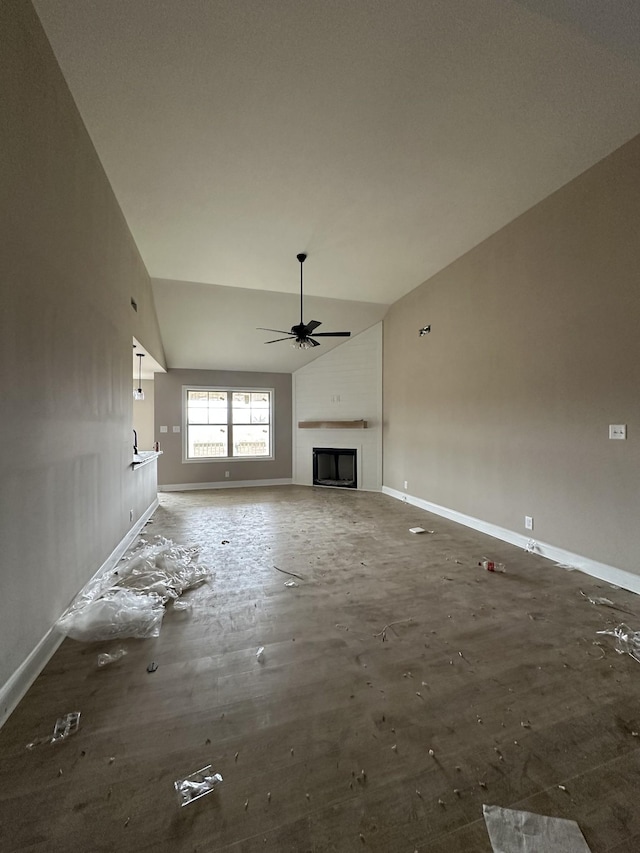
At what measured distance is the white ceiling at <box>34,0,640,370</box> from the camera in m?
1.83

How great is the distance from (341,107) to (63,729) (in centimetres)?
374

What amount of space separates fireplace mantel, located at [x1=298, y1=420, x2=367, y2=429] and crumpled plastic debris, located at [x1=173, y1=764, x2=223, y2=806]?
588 centimetres

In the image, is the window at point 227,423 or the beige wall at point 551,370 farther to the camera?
the window at point 227,423

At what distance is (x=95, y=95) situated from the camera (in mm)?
2225

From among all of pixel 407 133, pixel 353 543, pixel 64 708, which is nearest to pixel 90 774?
pixel 64 708

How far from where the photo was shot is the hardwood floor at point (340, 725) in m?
1.12

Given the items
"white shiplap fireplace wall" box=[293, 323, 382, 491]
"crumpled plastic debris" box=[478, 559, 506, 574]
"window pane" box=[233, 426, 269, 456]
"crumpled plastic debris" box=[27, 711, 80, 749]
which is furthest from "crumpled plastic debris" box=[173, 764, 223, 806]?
"window pane" box=[233, 426, 269, 456]

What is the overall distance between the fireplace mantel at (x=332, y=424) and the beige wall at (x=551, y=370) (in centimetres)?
199

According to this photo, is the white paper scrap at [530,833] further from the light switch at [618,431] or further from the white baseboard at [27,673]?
the light switch at [618,431]

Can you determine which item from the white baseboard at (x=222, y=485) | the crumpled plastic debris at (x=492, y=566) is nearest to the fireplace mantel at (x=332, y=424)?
the white baseboard at (x=222, y=485)

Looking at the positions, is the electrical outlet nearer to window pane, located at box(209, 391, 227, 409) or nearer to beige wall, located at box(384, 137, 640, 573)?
beige wall, located at box(384, 137, 640, 573)

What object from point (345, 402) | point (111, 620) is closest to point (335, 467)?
point (345, 402)

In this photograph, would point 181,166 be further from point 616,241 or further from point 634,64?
point 616,241

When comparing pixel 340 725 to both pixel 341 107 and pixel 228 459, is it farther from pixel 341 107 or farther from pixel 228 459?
pixel 228 459
